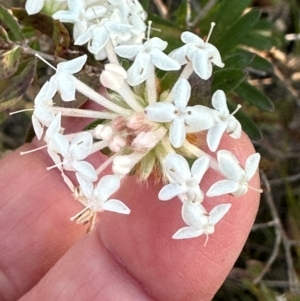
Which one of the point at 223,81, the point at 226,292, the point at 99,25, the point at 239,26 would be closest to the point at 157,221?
the point at 223,81

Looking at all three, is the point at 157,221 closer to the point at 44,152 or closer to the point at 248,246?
the point at 44,152

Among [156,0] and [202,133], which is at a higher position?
[202,133]

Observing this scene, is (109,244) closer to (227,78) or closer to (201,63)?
(227,78)

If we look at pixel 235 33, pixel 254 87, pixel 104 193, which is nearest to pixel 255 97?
pixel 254 87

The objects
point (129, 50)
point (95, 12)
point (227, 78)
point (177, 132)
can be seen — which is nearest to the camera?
point (177, 132)

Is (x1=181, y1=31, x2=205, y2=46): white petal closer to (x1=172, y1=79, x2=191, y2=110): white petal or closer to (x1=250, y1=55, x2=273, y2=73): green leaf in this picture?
(x1=172, y1=79, x2=191, y2=110): white petal

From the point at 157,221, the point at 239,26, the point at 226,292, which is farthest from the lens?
the point at 226,292

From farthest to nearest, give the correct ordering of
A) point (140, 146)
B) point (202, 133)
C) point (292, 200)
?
point (292, 200) → point (202, 133) → point (140, 146)
